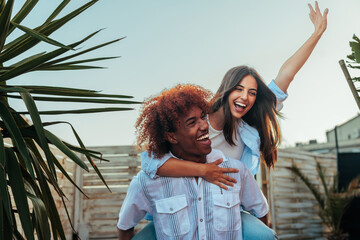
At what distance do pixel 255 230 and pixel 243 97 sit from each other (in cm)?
92

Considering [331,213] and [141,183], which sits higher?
[141,183]

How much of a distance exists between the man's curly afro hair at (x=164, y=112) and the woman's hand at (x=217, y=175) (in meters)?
0.24

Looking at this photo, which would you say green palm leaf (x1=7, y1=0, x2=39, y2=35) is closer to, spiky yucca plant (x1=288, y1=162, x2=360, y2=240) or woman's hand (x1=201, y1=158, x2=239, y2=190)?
woman's hand (x1=201, y1=158, x2=239, y2=190)

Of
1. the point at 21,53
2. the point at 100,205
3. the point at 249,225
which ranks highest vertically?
the point at 21,53

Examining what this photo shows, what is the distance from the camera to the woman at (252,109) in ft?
9.21

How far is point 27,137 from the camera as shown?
2.50 meters

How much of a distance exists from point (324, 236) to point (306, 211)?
0.60 metres

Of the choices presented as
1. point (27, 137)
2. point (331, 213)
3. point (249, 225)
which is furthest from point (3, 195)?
point (331, 213)

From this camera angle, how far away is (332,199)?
8922mm

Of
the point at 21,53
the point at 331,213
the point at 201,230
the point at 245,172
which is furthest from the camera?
the point at 331,213

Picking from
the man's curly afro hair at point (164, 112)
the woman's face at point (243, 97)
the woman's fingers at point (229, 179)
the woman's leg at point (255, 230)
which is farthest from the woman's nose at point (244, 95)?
the woman's leg at point (255, 230)

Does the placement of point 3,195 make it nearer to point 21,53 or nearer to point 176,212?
point 176,212

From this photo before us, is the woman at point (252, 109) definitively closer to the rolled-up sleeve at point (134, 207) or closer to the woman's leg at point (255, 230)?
the woman's leg at point (255, 230)

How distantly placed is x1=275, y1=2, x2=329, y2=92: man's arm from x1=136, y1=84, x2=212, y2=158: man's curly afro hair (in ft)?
2.78
